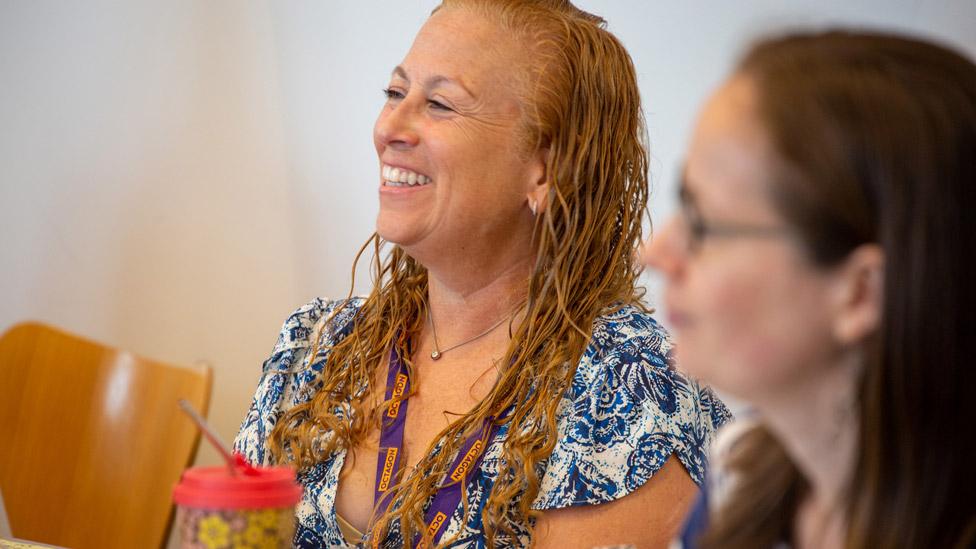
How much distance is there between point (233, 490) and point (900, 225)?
59 cm

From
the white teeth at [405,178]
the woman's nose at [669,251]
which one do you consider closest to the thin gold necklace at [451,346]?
the white teeth at [405,178]

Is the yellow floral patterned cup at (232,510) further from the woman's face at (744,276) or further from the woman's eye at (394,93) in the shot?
the woman's eye at (394,93)

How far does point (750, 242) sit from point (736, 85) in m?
0.13

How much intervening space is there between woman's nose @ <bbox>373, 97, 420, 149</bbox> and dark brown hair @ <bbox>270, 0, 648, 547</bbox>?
0.58 feet

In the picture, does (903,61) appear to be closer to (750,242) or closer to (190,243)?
(750,242)

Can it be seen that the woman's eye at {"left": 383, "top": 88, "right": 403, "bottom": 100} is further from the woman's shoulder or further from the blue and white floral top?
the blue and white floral top

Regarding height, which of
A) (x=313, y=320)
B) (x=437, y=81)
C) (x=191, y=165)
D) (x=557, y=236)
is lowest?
(x=313, y=320)

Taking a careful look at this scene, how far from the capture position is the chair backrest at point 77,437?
2307 mm

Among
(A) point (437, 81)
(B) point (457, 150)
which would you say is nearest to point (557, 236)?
(B) point (457, 150)

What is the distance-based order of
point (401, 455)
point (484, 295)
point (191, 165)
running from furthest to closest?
point (191, 165), point (484, 295), point (401, 455)

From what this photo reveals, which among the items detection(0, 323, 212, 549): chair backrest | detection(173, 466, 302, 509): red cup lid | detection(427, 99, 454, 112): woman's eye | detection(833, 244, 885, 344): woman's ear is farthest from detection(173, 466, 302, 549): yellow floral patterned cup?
detection(0, 323, 212, 549): chair backrest

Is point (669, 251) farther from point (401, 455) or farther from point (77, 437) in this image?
point (77, 437)

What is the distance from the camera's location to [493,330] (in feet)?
5.79

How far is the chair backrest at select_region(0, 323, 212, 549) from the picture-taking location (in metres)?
2.31
